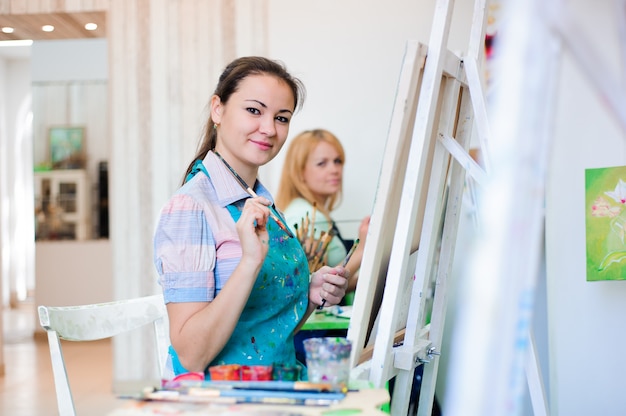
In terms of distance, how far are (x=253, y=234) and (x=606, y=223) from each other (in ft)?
5.82

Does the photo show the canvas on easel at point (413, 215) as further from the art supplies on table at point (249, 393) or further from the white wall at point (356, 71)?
the white wall at point (356, 71)

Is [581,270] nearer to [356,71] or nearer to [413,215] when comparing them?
[413,215]

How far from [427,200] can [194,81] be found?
8.34 ft

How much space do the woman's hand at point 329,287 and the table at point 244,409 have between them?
546 mm

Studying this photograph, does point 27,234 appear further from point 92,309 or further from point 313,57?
point 92,309

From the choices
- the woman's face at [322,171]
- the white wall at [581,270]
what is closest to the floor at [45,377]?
the woman's face at [322,171]

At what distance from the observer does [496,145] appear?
0.62 meters

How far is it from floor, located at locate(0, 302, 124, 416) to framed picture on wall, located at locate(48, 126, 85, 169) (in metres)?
1.78

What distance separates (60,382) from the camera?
60.9 inches

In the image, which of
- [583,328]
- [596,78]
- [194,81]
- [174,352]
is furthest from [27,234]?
[596,78]

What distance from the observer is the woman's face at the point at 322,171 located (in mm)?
3330

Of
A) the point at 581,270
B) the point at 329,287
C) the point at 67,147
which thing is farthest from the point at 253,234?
the point at 67,147

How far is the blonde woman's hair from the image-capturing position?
3.31 meters

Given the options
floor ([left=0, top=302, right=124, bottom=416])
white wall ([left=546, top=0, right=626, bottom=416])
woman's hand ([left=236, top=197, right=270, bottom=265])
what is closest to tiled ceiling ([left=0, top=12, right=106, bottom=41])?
floor ([left=0, top=302, right=124, bottom=416])
